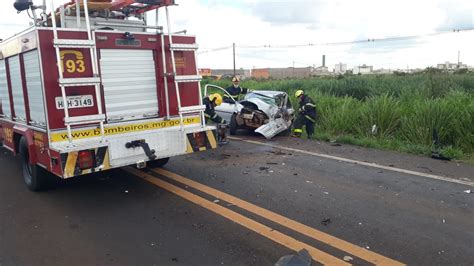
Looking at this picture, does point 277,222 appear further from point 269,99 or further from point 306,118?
point 269,99

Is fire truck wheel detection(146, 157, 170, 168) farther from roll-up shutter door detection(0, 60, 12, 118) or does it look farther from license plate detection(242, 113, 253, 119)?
license plate detection(242, 113, 253, 119)

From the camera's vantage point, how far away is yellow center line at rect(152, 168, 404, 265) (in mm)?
3564

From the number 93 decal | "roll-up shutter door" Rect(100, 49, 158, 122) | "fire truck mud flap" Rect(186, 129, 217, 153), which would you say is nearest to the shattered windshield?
"fire truck mud flap" Rect(186, 129, 217, 153)

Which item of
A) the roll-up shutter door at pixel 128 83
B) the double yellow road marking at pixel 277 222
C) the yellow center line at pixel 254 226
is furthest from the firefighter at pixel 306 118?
the roll-up shutter door at pixel 128 83

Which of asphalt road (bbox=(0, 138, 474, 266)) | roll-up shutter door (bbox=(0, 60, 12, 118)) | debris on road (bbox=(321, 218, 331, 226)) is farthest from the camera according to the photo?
roll-up shutter door (bbox=(0, 60, 12, 118))

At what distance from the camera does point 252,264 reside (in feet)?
11.5

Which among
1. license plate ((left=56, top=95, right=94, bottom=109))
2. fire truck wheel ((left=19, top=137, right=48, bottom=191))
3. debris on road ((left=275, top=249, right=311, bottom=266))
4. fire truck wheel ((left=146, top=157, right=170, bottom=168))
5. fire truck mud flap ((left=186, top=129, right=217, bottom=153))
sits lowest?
debris on road ((left=275, top=249, right=311, bottom=266))

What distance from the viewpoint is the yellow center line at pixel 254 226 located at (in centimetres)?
358

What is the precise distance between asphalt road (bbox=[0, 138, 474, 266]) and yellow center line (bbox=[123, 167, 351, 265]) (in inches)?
0.5

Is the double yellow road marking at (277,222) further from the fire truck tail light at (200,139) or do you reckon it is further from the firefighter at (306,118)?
the firefighter at (306,118)

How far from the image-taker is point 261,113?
35.3ft

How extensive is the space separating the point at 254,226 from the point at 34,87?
3250 millimetres

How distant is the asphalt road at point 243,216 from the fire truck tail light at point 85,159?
609 millimetres

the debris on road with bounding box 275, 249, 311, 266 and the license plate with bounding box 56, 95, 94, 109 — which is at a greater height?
the license plate with bounding box 56, 95, 94, 109
